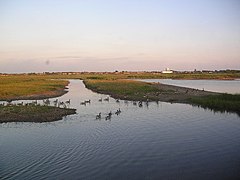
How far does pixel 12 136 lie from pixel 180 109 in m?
17.5

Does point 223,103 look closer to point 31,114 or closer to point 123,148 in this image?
point 123,148

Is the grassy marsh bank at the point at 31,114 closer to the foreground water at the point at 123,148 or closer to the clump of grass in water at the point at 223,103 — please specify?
the foreground water at the point at 123,148

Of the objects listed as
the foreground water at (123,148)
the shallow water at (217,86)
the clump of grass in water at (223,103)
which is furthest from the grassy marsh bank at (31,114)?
the shallow water at (217,86)

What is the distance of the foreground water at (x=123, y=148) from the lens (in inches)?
488

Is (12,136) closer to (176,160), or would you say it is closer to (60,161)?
(60,161)

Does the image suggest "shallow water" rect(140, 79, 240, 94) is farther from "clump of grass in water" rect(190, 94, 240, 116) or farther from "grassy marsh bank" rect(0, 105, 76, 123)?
"grassy marsh bank" rect(0, 105, 76, 123)

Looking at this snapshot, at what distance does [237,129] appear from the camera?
67.8 ft

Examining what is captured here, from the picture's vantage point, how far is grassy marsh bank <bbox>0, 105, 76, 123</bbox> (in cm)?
2342

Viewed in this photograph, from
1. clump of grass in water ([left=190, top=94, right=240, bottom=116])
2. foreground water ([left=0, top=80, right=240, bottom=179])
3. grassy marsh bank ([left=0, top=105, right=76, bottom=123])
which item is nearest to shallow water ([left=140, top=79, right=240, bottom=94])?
clump of grass in water ([left=190, top=94, right=240, bottom=116])

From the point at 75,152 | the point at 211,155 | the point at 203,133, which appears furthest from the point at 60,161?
the point at 203,133

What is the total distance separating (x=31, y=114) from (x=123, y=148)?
11440 mm

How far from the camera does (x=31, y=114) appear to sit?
24.6m

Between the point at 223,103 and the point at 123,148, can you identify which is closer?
the point at 123,148

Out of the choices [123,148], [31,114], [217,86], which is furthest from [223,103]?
[217,86]
